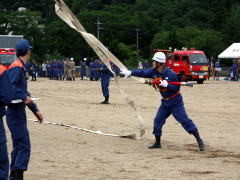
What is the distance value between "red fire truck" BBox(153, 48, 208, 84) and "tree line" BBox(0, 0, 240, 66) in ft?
95.8

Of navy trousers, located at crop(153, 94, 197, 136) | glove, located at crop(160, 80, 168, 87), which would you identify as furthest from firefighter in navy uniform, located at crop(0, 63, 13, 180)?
navy trousers, located at crop(153, 94, 197, 136)

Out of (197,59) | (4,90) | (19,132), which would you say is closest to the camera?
(4,90)

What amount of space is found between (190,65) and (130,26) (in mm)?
66920

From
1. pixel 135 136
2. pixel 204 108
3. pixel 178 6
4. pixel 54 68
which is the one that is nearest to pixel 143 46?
pixel 178 6

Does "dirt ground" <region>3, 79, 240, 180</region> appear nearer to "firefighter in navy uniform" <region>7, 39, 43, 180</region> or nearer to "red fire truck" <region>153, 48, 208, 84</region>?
"firefighter in navy uniform" <region>7, 39, 43, 180</region>

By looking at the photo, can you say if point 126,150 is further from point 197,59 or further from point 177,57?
point 177,57

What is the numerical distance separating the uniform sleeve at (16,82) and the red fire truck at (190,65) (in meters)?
33.7

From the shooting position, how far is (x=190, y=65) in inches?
1645

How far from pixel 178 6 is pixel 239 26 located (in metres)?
30.0

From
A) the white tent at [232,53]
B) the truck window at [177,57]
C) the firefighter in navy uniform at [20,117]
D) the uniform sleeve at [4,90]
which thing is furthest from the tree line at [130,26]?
the uniform sleeve at [4,90]

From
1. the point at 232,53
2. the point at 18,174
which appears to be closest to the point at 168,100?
the point at 18,174

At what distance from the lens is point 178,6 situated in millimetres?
119125

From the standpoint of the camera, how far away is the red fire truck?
1639 inches

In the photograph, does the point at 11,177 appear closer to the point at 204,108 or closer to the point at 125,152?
the point at 125,152
